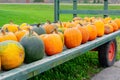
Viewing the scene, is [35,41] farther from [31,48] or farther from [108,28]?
[108,28]

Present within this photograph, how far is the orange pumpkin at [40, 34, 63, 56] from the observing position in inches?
142

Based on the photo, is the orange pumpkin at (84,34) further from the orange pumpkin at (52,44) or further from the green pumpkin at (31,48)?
the green pumpkin at (31,48)

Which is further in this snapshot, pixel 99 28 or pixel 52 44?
pixel 99 28

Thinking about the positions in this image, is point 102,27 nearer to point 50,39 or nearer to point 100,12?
point 50,39

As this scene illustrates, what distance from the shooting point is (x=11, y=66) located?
2982 mm

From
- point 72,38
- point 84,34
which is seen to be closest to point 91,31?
point 84,34

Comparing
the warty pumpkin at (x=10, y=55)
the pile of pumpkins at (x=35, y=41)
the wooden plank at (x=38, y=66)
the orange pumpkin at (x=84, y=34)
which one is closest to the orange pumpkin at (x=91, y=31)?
the pile of pumpkins at (x=35, y=41)

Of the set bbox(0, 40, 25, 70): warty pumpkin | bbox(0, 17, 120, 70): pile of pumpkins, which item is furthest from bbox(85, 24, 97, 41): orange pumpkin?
bbox(0, 40, 25, 70): warty pumpkin

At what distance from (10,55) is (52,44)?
2.44ft

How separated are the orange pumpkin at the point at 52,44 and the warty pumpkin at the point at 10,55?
572mm

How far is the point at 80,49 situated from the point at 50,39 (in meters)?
0.53

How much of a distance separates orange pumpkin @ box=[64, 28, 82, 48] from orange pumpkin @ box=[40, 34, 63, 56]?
343mm

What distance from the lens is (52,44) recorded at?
12.0 ft

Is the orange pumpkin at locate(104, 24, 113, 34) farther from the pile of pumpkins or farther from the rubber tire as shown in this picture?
the pile of pumpkins
